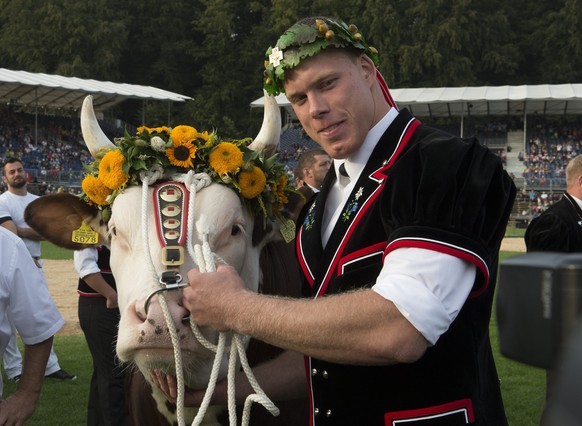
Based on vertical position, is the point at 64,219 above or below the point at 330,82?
below

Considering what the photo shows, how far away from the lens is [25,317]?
403cm

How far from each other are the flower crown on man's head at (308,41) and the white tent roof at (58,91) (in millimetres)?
39566

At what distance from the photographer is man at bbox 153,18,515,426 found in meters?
2.14

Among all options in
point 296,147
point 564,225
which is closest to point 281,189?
point 564,225

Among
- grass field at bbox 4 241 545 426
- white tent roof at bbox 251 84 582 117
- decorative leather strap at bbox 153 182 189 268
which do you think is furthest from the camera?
white tent roof at bbox 251 84 582 117

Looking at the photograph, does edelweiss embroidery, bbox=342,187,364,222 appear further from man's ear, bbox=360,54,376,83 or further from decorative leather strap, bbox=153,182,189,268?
decorative leather strap, bbox=153,182,189,268

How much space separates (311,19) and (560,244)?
15.2ft

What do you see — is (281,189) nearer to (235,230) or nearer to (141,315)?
(235,230)

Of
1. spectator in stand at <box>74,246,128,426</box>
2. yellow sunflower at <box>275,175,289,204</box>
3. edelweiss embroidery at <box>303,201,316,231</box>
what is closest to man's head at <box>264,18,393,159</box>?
edelweiss embroidery at <box>303,201,316,231</box>

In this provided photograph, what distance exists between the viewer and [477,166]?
2.33 meters

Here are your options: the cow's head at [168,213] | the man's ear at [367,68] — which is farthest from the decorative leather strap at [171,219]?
the man's ear at [367,68]

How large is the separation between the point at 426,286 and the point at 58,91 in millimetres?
44569

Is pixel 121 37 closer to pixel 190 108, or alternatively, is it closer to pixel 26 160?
pixel 190 108

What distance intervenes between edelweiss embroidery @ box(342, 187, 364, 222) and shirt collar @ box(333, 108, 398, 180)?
4.7 inches
